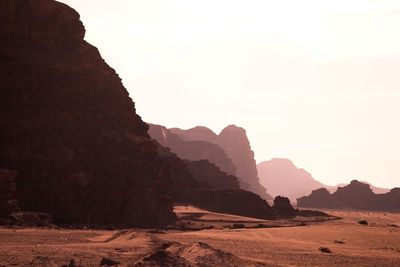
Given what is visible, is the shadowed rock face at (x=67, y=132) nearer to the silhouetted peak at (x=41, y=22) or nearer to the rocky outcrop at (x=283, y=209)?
the silhouetted peak at (x=41, y=22)

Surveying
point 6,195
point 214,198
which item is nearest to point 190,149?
point 214,198

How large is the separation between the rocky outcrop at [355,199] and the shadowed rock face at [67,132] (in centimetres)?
11688

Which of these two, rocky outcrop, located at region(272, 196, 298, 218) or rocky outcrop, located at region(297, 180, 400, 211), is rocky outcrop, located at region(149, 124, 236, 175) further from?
rocky outcrop, located at region(272, 196, 298, 218)

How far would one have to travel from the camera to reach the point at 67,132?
44.6 meters

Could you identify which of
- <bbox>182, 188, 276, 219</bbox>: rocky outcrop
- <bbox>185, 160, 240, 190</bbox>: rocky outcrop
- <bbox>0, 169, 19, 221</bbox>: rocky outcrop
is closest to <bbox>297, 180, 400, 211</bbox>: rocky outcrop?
<bbox>185, 160, 240, 190</bbox>: rocky outcrop

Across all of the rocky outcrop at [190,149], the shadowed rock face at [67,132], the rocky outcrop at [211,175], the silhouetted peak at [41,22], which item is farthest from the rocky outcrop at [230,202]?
the rocky outcrop at [190,149]

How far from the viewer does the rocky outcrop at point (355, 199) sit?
14838cm

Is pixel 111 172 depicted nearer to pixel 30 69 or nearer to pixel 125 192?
pixel 125 192

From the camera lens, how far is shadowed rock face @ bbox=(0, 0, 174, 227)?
41625 mm

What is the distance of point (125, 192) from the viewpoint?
45688 mm

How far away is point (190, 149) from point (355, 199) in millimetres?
62841

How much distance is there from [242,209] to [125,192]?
3913 cm

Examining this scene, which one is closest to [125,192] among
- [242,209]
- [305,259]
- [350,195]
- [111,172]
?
[111,172]

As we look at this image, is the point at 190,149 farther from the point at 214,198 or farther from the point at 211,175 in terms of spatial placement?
the point at 214,198
